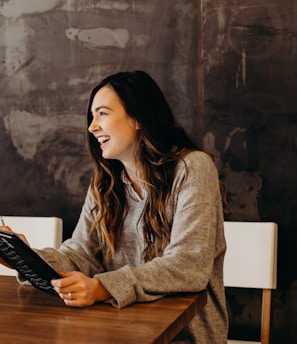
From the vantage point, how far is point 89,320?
1391 mm

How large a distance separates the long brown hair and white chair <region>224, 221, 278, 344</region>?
60 cm

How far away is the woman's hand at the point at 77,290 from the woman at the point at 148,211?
1.6 inches

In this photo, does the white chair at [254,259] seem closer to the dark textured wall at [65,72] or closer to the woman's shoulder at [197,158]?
the dark textured wall at [65,72]

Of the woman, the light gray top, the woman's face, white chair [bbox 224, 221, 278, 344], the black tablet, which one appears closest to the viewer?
the black tablet

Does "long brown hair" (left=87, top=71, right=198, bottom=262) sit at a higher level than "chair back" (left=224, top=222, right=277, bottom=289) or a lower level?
higher

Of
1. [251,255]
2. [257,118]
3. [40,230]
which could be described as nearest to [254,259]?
[251,255]

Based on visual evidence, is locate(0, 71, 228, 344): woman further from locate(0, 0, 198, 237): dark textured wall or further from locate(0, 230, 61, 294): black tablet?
locate(0, 0, 198, 237): dark textured wall

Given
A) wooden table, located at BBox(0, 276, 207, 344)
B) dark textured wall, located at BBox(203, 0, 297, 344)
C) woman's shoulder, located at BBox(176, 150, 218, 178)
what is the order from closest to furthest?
wooden table, located at BBox(0, 276, 207, 344)
woman's shoulder, located at BBox(176, 150, 218, 178)
dark textured wall, located at BBox(203, 0, 297, 344)

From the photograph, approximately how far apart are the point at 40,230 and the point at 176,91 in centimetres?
84

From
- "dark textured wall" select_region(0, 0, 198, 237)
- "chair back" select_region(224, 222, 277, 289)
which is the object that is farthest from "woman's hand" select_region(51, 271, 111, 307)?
"dark textured wall" select_region(0, 0, 198, 237)

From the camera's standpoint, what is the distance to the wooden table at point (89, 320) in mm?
1252

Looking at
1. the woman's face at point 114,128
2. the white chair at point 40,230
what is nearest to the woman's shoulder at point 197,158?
the woman's face at point 114,128

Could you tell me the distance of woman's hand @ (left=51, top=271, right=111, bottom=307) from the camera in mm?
1504

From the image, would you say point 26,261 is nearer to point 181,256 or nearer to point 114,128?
point 181,256
